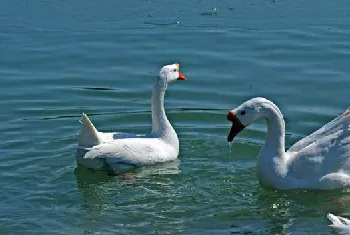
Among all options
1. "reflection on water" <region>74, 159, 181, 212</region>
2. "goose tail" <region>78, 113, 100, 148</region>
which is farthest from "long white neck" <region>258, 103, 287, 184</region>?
"goose tail" <region>78, 113, 100, 148</region>

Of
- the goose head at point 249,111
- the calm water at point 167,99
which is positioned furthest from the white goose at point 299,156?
the calm water at point 167,99

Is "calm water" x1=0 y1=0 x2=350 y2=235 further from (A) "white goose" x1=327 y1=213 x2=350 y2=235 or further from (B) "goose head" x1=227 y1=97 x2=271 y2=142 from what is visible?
(B) "goose head" x1=227 y1=97 x2=271 y2=142

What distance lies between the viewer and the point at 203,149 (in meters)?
12.8

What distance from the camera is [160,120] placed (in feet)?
41.7

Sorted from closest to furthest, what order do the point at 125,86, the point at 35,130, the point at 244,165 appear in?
1. the point at 244,165
2. the point at 35,130
3. the point at 125,86

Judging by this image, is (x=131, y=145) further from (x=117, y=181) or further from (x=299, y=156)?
(x=299, y=156)

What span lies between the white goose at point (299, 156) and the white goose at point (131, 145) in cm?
127

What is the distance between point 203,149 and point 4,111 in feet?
10.5

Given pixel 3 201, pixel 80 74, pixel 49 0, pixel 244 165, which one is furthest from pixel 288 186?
pixel 49 0

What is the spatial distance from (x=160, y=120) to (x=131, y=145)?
0.74m

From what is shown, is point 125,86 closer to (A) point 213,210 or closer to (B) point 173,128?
(B) point 173,128

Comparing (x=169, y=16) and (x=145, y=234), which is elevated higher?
(x=169, y=16)

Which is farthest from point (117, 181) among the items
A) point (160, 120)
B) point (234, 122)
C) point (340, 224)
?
point (340, 224)

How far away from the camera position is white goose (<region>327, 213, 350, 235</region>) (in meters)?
9.64
